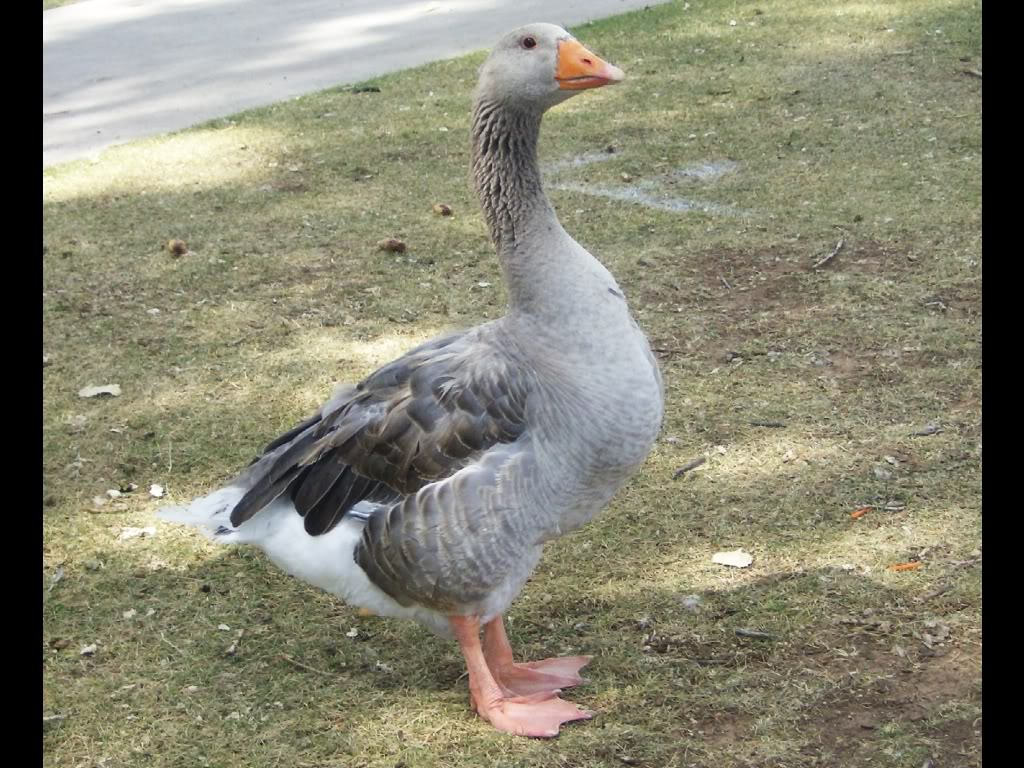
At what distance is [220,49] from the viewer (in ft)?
36.8

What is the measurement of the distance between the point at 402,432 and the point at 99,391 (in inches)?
98.2

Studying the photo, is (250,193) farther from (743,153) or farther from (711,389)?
(711,389)

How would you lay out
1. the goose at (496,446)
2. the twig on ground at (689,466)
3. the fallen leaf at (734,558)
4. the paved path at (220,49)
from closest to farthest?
the goose at (496,446) < the fallen leaf at (734,558) < the twig on ground at (689,466) < the paved path at (220,49)

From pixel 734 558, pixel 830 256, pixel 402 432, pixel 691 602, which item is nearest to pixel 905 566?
pixel 734 558

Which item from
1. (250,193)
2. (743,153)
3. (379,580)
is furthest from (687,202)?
(379,580)

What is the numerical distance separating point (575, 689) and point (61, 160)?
20.8 feet

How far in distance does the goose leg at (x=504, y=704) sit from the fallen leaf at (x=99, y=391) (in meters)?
2.53

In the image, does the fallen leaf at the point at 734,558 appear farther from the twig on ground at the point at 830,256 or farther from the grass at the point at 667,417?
the twig on ground at the point at 830,256

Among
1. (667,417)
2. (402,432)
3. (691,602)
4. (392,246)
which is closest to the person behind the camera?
(402,432)

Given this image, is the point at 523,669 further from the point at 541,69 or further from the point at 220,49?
the point at 220,49

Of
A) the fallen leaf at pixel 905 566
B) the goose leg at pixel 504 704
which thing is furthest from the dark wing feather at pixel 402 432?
the fallen leaf at pixel 905 566

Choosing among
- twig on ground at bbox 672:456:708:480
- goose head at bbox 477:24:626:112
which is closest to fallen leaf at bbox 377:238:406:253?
twig on ground at bbox 672:456:708:480

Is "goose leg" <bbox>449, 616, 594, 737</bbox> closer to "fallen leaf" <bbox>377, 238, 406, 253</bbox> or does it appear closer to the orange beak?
the orange beak

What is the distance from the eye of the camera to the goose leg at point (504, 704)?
3309 millimetres
